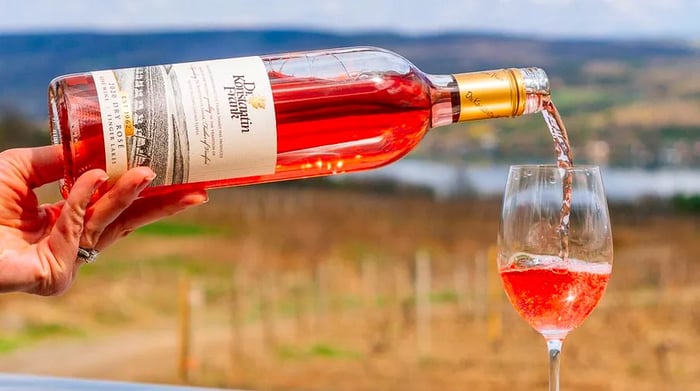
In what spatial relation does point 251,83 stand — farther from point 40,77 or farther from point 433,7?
point 433,7

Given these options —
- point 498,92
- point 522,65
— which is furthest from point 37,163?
point 522,65

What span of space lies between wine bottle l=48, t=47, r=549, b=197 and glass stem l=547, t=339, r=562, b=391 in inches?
6.3

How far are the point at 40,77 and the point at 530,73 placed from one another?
32.4 feet

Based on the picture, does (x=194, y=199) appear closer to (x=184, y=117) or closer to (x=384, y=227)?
(x=184, y=117)

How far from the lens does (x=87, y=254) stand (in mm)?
634

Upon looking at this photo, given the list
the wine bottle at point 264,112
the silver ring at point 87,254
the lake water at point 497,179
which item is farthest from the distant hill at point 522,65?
the silver ring at point 87,254

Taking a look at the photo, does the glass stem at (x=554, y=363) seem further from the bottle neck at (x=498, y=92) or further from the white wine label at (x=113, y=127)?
the white wine label at (x=113, y=127)

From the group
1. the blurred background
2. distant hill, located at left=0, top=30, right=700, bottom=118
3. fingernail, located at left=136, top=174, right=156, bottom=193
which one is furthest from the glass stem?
distant hill, located at left=0, top=30, right=700, bottom=118

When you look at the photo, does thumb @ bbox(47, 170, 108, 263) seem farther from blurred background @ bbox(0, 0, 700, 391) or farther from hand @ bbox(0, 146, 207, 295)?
blurred background @ bbox(0, 0, 700, 391)

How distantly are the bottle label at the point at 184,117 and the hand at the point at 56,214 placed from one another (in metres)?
0.02

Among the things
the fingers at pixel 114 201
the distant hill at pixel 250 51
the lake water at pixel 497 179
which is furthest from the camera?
the distant hill at pixel 250 51

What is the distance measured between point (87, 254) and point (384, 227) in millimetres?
10401

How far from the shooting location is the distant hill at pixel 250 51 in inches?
391

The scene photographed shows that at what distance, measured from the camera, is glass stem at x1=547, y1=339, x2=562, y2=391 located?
64 cm
